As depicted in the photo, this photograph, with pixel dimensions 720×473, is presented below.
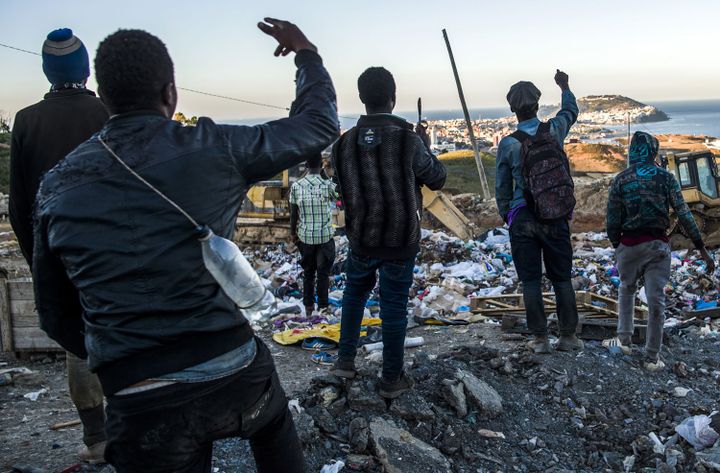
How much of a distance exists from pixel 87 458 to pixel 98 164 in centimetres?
236

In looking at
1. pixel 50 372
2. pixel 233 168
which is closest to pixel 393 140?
pixel 233 168

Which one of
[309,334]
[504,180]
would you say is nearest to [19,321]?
[309,334]

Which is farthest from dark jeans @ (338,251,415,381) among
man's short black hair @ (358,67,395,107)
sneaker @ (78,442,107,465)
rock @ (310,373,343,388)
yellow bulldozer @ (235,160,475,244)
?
yellow bulldozer @ (235,160,475,244)

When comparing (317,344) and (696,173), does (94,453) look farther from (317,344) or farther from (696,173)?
(696,173)

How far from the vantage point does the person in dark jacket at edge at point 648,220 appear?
4.82 metres

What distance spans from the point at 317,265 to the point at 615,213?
3.61 m

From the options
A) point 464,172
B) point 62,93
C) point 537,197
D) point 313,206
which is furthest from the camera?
point 464,172

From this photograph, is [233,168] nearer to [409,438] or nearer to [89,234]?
[89,234]

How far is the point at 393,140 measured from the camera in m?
3.70

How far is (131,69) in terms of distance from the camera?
5.75 feet

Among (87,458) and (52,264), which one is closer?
(52,264)

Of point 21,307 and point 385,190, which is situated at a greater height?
point 385,190

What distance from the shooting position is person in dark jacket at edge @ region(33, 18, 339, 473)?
1729 millimetres

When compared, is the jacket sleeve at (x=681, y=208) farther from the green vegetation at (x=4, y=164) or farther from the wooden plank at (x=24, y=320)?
the green vegetation at (x=4, y=164)
